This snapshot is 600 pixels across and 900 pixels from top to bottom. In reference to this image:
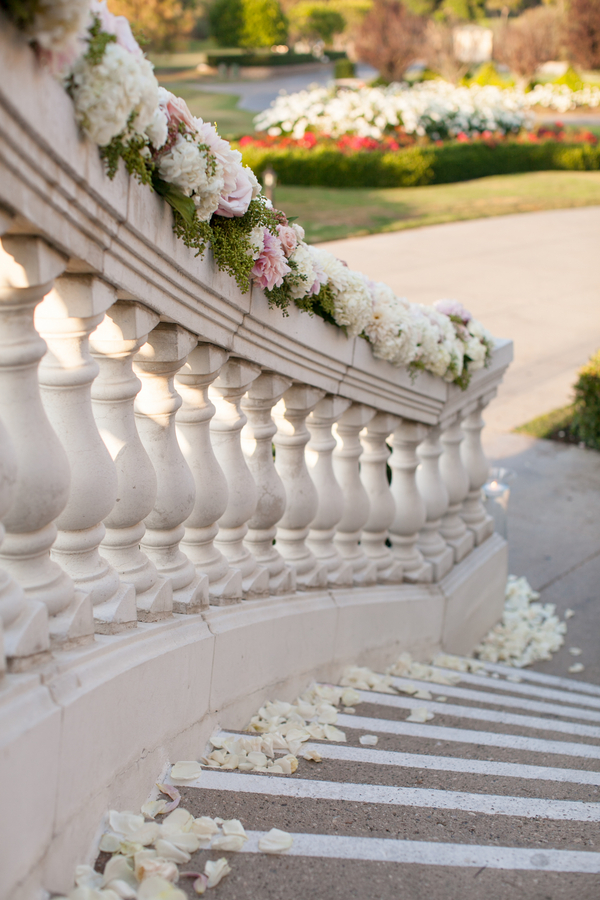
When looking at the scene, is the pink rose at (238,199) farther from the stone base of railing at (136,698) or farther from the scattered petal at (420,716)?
the scattered petal at (420,716)

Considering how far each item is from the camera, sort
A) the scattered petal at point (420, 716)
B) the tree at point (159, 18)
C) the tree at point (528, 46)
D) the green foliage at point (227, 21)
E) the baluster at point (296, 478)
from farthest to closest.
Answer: the green foliage at point (227, 21), the tree at point (528, 46), the tree at point (159, 18), the scattered petal at point (420, 716), the baluster at point (296, 478)

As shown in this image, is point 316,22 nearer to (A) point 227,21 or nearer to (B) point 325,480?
(A) point 227,21

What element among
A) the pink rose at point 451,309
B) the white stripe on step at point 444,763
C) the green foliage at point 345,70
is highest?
the green foliage at point 345,70

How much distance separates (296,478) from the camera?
3.05m

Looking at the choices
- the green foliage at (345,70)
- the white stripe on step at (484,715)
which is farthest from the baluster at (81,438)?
the green foliage at (345,70)

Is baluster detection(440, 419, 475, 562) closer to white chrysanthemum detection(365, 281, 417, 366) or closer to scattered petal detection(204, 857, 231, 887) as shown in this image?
white chrysanthemum detection(365, 281, 417, 366)

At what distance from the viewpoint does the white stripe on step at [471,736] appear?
283cm

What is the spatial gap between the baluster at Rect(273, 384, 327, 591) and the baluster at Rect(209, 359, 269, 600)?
27 centimetres

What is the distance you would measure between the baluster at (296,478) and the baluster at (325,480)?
92 mm

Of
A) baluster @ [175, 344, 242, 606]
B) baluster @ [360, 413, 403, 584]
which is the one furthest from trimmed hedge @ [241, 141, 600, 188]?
baluster @ [175, 344, 242, 606]

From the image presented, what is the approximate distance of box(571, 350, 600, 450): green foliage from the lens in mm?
7273

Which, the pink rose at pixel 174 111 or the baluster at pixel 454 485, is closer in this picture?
the pink rose at pixel 174 111

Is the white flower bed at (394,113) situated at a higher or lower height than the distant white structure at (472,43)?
lower

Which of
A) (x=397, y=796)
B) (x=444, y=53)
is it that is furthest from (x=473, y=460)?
(x=444, y=53)
